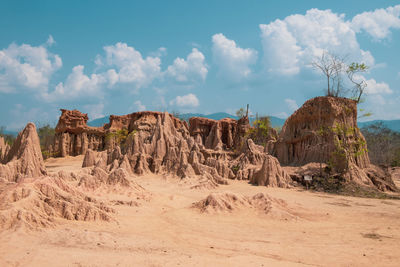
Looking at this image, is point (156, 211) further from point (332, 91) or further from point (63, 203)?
point (332, 91)

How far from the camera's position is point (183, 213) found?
9.20 metres

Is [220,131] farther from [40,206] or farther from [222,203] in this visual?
[40,206]

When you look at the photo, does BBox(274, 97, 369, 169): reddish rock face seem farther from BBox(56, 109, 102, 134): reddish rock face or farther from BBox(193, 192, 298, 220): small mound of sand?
BBox(56, 109, 102, 134): reddish rock face

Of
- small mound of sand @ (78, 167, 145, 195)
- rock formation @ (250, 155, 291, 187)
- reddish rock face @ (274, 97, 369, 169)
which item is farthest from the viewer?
reddish rock face @ (274, 97, 369, 169)

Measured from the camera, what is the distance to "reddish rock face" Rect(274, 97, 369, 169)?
1773 centimetres

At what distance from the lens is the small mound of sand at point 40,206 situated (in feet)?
18.9

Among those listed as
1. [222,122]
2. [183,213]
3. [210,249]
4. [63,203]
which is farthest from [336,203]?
[222,122]

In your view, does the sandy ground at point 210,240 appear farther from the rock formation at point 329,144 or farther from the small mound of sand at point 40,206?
the rock formation at point 329,144

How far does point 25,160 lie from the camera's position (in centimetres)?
1180

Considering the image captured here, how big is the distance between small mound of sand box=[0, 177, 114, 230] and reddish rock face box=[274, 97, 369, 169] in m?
14.6

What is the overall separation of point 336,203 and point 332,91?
33.8 ft

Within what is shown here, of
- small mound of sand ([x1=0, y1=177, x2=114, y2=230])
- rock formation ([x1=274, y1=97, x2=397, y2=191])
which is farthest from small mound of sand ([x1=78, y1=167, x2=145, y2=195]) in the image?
rock formation ([x1=274, y1=97, x2=397, y2=191])

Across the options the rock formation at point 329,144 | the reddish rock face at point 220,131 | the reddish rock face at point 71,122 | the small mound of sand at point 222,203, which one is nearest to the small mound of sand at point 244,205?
the small mound of sand at point 222,203

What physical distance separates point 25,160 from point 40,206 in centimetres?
642
